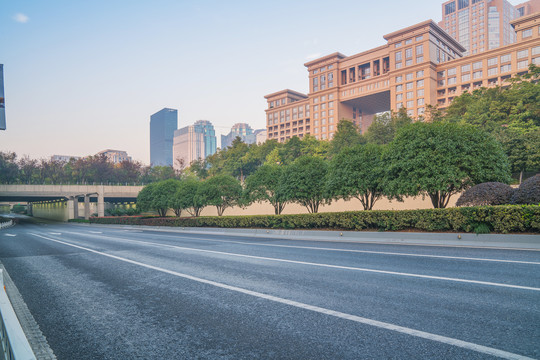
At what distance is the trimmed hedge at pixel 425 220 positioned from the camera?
12867 millimetres

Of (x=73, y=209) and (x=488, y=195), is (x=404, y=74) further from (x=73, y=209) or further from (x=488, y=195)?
(x=488, y=195)

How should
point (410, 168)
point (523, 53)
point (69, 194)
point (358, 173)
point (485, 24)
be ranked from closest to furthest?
1. point (410, 168)
2. point (358, 173)
3. point (69, 194)
4. point (523, 53)
5. point (485, 24)

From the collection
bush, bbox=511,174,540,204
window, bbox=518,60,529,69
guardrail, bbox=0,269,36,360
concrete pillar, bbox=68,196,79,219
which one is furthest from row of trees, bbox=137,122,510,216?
window, bbox=518,60,529,69

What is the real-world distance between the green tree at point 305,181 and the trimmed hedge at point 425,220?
5.01 meters

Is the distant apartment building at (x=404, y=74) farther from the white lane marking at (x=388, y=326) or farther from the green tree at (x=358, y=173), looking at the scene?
the white lane marking at (x=388, y=326)

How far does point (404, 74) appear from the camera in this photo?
108 meters

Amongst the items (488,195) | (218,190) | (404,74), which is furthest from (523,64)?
(488,195)

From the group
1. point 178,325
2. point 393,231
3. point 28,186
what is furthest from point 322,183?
point 28,186

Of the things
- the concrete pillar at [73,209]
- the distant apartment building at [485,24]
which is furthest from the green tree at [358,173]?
the distant apartment building at [485,24]

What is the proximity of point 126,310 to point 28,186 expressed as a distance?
69.0 m

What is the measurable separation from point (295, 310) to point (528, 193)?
1345 centimetres

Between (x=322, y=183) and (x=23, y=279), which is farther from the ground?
(x=322, y=183)

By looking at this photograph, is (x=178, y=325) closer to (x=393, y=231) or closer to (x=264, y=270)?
(x=264, y=270)

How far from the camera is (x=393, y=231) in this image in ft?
56.2
